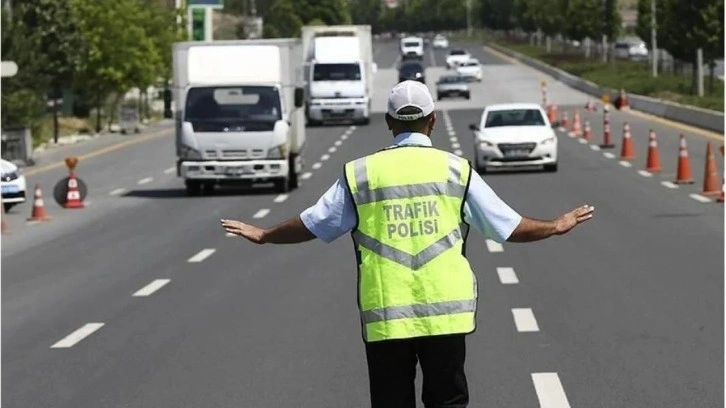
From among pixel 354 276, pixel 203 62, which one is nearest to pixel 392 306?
pixel 354 276

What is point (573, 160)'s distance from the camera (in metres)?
38.7

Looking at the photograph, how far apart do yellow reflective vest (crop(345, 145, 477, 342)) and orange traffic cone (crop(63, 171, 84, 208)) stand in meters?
23.3

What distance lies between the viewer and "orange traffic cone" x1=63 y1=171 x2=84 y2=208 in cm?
2923

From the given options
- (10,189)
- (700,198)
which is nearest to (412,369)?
(700,198)

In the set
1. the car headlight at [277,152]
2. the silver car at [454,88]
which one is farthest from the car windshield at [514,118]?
the silver car at [454,88]

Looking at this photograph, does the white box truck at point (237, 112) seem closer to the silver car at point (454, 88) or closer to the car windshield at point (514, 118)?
the car windshield at point (514, 118)

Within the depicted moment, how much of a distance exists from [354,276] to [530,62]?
349ft

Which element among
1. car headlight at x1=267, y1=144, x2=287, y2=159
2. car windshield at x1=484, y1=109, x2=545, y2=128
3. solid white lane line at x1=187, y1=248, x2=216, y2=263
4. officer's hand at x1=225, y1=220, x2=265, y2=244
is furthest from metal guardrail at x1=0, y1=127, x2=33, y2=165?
officer's hand at x1=225, y1=220, x2=265, y2=244

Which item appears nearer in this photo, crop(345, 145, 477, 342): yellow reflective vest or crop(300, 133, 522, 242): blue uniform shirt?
crop(345, 145, 477, 342): yellow reflective vest

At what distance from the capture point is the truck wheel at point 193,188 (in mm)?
31297

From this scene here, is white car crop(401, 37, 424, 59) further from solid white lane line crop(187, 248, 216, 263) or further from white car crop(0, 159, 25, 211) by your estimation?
solid white lane line crop(187, 248, 216, 263)

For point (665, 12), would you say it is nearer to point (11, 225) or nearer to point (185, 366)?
point (11, 225)

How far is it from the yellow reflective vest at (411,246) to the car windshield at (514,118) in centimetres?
2877

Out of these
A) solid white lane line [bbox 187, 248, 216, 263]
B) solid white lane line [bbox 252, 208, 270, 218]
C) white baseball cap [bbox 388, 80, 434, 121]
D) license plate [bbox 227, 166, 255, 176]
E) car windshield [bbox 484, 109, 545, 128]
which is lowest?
solid white lane line [bbox 252, 208, 270, 218]
